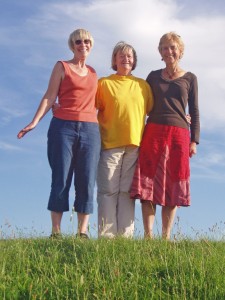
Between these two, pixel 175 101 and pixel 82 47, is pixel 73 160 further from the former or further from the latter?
pixel 175 101

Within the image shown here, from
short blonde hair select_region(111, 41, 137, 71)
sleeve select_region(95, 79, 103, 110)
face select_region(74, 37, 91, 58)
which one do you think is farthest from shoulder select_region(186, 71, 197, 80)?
face select_region(74, 37, 91, 58)

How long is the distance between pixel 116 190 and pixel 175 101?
1580 mm

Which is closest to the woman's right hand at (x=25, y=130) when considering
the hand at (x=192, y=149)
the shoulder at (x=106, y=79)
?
the shoulder at (x=106, y=79)

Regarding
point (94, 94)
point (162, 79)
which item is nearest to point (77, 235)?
point (94, 94)

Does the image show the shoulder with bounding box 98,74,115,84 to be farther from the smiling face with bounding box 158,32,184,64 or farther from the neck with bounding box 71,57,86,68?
the smiling face with bounding box 158,32,184,64

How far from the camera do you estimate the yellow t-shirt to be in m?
8.65

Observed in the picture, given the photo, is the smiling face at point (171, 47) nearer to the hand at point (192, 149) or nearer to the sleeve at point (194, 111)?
the sleeve at point (194, 111)

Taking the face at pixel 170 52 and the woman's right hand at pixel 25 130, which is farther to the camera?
the face at pixel 170 52

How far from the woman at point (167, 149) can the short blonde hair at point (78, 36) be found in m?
1.12

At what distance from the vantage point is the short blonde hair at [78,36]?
849 cm

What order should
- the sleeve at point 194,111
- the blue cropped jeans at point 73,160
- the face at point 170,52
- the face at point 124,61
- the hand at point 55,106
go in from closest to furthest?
the blue cropped jeans at point 73,160, the hand at point 55,106, the face at point 170,52, the face at point 124,61, the sleeve at point 194,111

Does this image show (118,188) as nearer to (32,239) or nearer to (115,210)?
(115,210)

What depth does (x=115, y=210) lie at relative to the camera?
8938 mm

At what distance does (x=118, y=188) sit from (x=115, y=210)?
343mm
